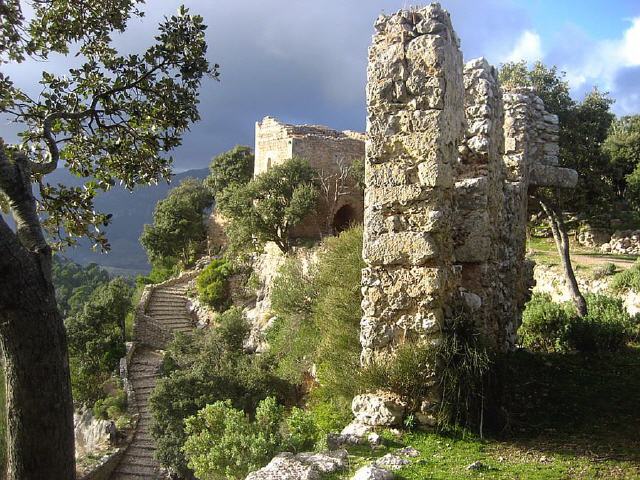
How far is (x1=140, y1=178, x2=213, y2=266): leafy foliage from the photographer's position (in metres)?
35.0

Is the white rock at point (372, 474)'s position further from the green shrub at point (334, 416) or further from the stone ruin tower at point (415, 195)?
the green shrub at point (334, 416)

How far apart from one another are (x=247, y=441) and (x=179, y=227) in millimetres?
30471

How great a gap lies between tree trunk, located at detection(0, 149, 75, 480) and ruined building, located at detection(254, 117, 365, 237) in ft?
79.5

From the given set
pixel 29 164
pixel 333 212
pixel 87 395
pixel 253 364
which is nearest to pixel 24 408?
pixel 29 164

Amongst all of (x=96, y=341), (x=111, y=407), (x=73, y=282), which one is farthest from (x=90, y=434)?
(x=73, y=282)

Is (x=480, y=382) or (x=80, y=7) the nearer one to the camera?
(x=480, y=382)

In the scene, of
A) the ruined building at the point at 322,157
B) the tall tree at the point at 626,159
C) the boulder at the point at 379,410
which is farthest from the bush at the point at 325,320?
the tall tree at the point at 626,159

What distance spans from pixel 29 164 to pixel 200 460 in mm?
4152

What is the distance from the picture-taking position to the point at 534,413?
247 inches

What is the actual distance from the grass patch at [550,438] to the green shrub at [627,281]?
6210mm

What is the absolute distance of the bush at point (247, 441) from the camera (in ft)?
19.0

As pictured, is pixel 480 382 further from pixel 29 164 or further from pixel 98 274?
pixel 98 274

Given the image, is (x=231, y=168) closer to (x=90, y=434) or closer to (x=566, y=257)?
(x=90, y=434)

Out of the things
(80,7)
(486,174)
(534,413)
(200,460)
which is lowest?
(200,460)
